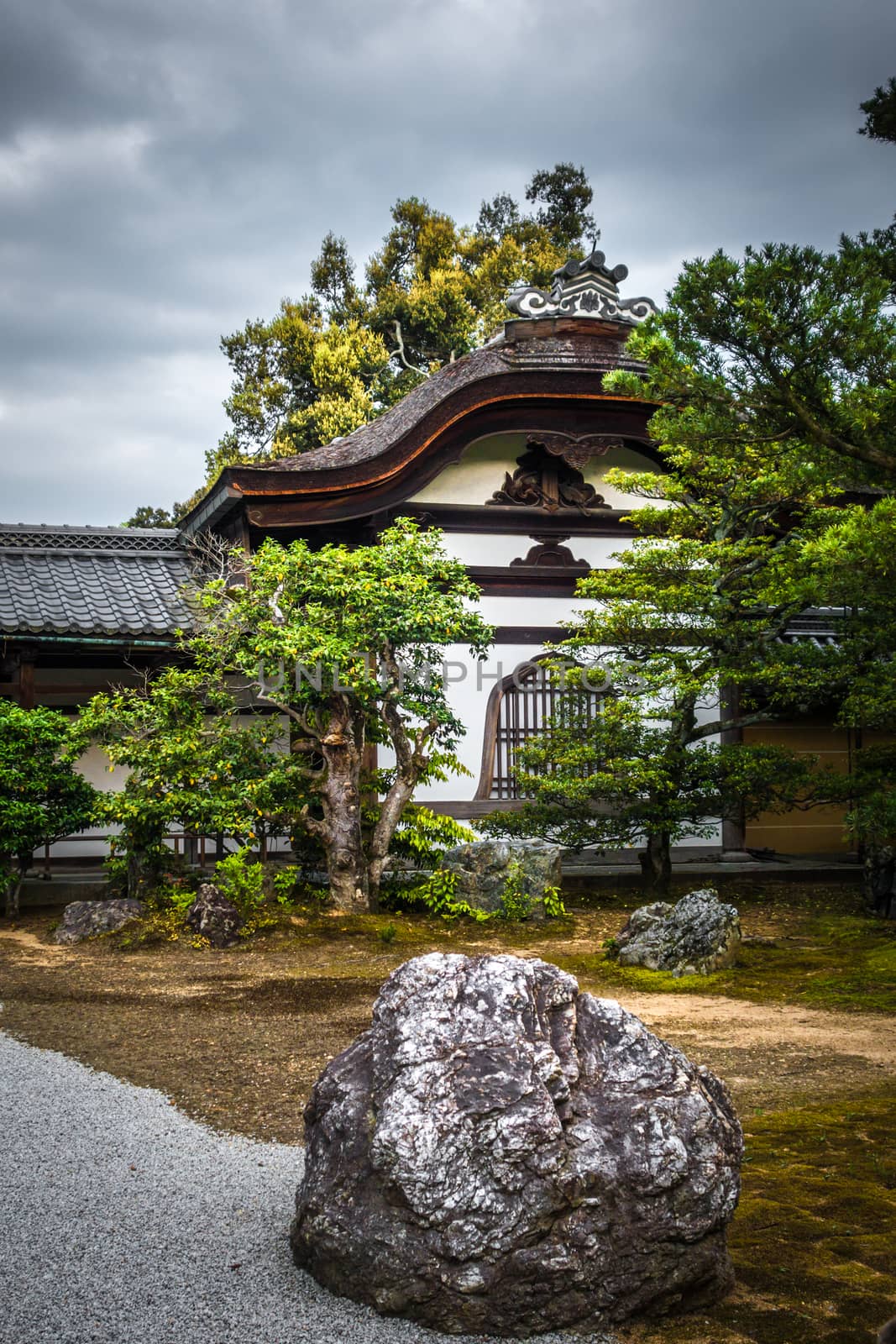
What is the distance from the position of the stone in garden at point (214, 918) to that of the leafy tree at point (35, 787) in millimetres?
1593

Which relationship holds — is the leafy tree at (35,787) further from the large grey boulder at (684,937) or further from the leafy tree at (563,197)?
the leafy tree at (563,197)

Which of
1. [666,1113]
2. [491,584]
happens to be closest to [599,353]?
[491,584]

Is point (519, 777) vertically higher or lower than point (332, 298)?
lower

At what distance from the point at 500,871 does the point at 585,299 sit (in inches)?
287

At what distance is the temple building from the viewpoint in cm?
1254

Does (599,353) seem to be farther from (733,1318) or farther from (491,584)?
(733,1318)

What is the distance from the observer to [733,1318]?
123 inches

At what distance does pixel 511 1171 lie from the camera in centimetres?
302

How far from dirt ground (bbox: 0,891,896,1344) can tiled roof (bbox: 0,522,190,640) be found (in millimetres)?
2953

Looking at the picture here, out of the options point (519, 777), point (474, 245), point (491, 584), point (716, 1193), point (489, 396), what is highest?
point (474, 245)

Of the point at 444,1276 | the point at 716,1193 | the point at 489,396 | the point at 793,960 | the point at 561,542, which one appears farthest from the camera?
the point at 561,542

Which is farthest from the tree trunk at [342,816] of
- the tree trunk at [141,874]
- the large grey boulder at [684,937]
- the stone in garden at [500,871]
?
the large grey boulder at [684,937]

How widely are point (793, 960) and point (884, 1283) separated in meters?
5.75

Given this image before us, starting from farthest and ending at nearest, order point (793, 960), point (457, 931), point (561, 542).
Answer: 1. point (561, 542)
2. point (457, 931)
3. point (793, 960)
